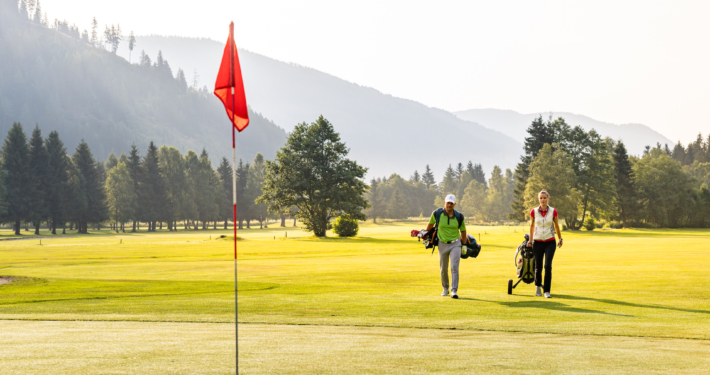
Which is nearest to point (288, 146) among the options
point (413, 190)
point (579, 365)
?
point (579, 365)

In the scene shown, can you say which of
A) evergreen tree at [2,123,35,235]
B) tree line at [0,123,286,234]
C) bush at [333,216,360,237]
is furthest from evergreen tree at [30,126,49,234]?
bush at [333,216,360,237]

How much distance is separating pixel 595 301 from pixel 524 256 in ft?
7.08

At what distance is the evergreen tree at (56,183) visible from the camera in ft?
331

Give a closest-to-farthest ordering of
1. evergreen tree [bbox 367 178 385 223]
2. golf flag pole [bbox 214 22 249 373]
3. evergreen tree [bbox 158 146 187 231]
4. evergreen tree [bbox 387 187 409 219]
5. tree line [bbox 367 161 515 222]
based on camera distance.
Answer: golf flag pole [bbox 214 22 249 373] < evergreen tree [bbox 158 146 187 231] < tree line [bbox 367 161 515 222] < evergreen tree [bbox 367 178 385 223] < evergreen tree [bbox 387 187 409 219]

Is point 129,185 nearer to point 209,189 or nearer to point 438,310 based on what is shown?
point 209,189

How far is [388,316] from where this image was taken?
1167cm

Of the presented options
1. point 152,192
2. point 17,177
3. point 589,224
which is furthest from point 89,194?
point 589,224

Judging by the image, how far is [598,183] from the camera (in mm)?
83812

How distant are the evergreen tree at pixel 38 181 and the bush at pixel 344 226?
203 feet

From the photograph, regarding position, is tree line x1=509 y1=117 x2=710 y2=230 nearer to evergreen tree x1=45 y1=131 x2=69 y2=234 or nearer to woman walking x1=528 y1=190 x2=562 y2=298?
woman walking x1=528 y1=190 x2=562 y2=298

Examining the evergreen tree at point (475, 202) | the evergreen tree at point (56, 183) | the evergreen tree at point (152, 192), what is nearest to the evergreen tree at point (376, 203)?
the evergreen tree at point (475, 202)

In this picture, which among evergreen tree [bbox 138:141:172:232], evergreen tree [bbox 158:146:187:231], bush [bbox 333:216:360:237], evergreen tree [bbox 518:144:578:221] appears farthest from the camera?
evergreen tree [bbox 158:146:187:231]

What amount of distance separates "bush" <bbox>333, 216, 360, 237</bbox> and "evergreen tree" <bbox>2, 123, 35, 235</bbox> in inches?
2467

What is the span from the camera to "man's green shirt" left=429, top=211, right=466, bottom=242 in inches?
545
